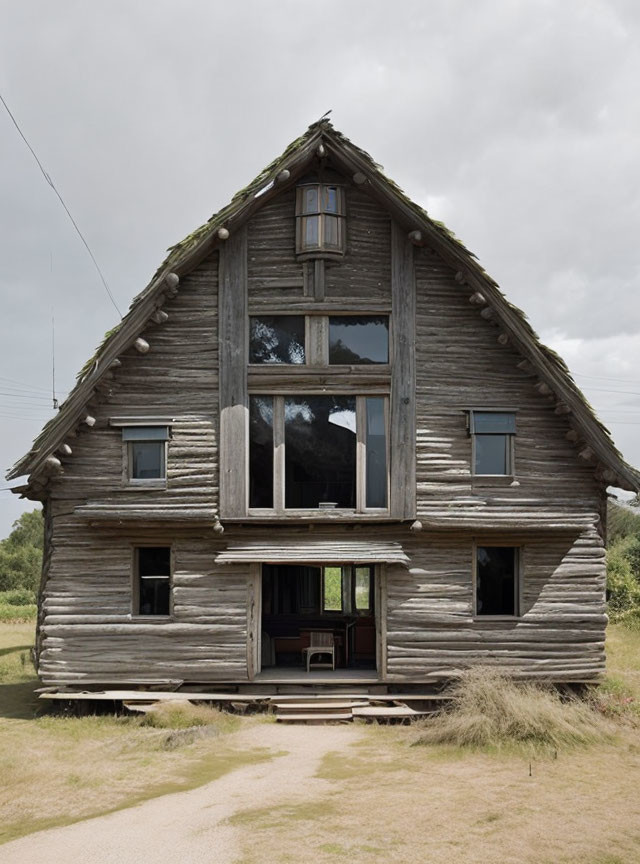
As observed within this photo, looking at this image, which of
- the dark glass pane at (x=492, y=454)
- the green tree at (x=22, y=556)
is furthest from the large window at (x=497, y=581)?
the green tree at (x=22, y=556)

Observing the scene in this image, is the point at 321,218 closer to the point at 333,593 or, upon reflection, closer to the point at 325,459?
the point at 325,459

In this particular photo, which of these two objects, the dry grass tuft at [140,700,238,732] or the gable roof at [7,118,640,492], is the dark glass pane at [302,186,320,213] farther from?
the dry grass tuft at [140,700,238,732]

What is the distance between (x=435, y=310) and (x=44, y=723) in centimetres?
1128

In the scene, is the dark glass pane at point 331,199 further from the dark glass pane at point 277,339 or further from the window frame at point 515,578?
the window frame at point 515,578

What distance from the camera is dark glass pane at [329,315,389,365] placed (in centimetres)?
1617

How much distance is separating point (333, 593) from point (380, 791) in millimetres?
14273

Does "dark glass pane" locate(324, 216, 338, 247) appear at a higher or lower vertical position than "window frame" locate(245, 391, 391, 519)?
higher

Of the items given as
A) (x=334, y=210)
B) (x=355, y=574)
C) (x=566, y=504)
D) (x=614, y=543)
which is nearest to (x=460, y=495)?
(x=566, y=504)

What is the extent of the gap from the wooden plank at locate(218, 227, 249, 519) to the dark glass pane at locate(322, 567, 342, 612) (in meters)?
8.49

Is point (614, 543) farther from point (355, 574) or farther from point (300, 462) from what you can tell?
point (300, 462)

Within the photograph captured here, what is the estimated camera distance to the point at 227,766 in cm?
1205

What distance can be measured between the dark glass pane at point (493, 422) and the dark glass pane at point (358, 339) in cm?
222

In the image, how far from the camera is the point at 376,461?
1603 cm

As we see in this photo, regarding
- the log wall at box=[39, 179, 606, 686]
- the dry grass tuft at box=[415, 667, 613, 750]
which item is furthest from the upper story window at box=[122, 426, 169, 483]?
the dry grass tuft at box=[415, 667, 613, 750]
